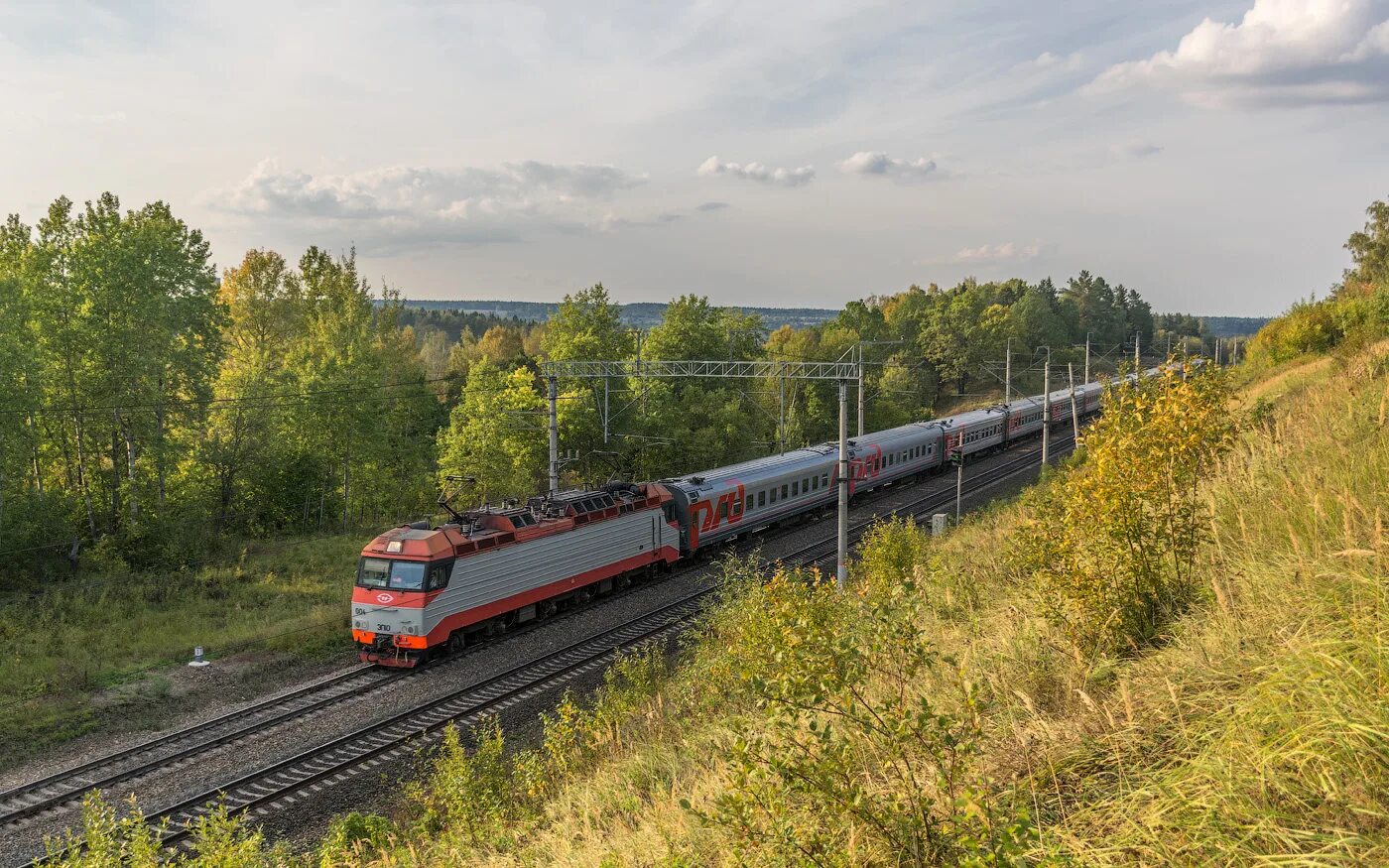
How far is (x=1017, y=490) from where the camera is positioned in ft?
120

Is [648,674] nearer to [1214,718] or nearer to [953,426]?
[1214,718]


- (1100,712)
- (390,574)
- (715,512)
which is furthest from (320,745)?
(715,512)

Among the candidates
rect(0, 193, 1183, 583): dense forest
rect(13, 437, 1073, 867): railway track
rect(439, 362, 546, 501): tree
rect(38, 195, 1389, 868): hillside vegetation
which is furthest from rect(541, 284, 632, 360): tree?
rect(38, 195, 1389, 868): hillside vegetation

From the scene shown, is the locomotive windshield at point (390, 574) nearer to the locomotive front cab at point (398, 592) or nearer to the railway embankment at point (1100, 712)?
the locomotive front cab at point (398, 592)

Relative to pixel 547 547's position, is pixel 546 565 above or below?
below

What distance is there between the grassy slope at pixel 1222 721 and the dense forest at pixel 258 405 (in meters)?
10.5

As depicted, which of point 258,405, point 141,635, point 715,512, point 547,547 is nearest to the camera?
point 141,635

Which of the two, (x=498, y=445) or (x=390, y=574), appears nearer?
(x=390, y=574)

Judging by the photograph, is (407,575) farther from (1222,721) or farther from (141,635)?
(1222,721)

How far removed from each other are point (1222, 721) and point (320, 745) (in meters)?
14.7

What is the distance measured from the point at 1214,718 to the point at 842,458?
14.6 m

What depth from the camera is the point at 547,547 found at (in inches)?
865

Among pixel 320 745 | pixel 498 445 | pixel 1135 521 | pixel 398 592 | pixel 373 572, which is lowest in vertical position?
pixel 320 745

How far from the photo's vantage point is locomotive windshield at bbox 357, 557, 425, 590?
61.7 ft
